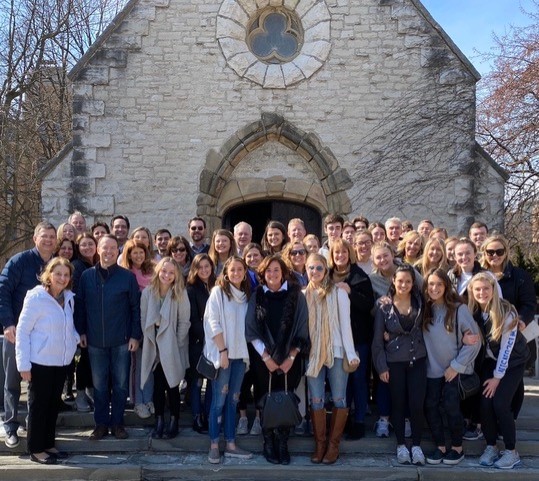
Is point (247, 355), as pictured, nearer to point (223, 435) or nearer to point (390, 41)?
point (223, 435)

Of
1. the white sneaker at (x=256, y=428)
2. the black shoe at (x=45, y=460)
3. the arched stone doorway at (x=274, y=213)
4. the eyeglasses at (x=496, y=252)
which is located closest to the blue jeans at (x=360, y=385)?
the white sneaker at (x=256, y=428)

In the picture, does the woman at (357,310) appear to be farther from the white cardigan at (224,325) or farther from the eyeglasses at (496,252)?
the eyeglasses at (496,252)

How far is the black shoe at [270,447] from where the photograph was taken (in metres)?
5.59

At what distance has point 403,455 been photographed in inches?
220

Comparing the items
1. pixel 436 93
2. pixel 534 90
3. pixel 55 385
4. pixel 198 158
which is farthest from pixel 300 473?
pixel 534 90

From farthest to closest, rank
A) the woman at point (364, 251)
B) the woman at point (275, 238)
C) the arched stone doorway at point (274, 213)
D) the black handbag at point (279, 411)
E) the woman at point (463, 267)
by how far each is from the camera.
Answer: the arched stone doorway at point (274, 213)
the woman at point (275, 238)
the woman at point (364, 251)
the woman at point (463, 267)
the black handbag at point (279, 411)

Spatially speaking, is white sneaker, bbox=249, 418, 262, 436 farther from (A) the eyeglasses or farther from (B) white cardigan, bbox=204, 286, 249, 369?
(A) the eyeglasses

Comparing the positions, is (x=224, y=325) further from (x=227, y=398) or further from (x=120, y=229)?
(x=120, y=229)

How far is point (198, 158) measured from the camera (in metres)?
10.1

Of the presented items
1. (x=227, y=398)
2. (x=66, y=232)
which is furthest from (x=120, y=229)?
(x=227, y=398)

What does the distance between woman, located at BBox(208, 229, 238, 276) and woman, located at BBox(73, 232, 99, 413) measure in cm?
116

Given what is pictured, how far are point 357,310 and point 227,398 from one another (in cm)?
135

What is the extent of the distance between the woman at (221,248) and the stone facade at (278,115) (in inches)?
148

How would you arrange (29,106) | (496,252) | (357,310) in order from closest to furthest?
1. (357,310)
2. (496,252)
3. (29,106)
